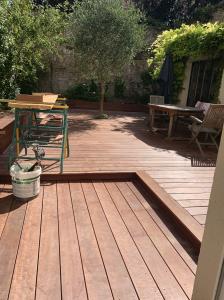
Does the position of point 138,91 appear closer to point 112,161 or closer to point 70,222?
point 112,161

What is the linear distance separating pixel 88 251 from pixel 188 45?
624 centimetres

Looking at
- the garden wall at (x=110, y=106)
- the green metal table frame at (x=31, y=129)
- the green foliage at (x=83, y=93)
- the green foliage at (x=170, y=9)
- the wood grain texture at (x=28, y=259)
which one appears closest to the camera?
the wood grain texture at (x=28, y=259)

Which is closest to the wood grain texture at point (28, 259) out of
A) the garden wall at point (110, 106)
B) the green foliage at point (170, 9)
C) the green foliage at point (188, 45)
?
the green foliage at point (188, 45)

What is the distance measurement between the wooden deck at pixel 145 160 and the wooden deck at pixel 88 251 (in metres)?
0.44

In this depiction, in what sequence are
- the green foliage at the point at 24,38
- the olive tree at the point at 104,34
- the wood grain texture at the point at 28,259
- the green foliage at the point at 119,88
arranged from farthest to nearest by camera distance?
the green foliage at the point at 119,88 → the olive tree at the point at 104,34 → the green foliage at the point at 24,38 → the wood grain texture at the point at 28,259

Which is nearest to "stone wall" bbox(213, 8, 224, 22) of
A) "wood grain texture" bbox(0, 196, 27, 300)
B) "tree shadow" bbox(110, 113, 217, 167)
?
"tree shadow" bbox(110, 113, 217, 167)

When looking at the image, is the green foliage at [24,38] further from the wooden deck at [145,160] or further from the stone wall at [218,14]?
the stone wall at [218,14]

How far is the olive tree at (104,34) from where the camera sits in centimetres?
639

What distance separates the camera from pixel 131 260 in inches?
72.6

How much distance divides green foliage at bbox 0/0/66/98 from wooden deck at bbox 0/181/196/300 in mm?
3955

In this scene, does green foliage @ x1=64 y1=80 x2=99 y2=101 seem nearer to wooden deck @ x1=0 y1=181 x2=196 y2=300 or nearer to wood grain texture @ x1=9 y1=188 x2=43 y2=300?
wooden deck @ x1=0 y1=181 x2=196 y2=300

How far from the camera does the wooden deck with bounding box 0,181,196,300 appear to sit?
62.1 inches

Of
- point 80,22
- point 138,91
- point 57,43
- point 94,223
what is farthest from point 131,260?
point 138,91

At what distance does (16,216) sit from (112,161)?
163 centimetres
